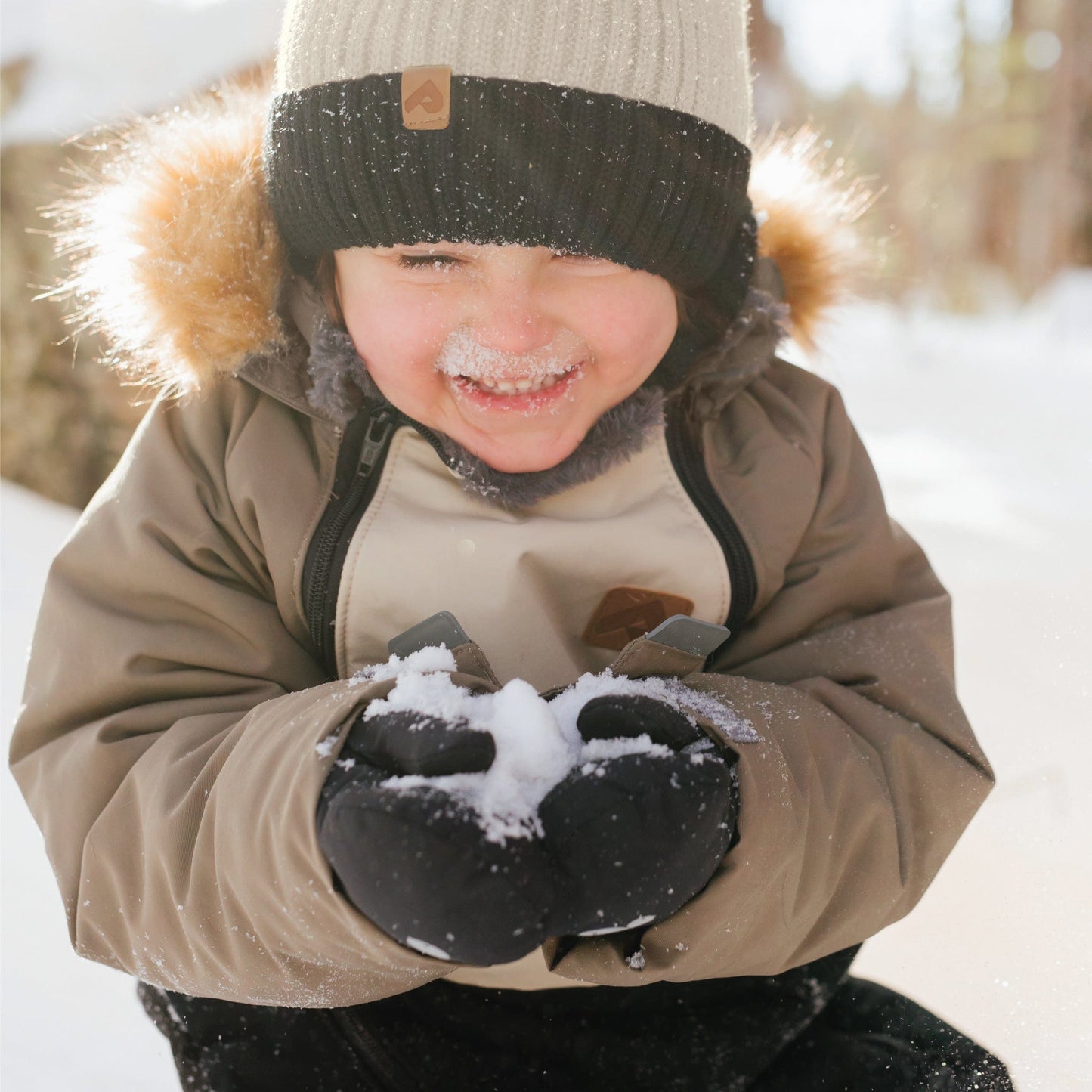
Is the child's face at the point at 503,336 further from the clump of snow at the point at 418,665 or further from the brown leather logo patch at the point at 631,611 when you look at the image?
the clump of snow at the point at 418,665

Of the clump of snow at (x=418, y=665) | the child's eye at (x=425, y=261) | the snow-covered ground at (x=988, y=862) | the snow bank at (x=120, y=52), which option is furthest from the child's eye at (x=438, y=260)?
the snow bank at (x=120, y=52)

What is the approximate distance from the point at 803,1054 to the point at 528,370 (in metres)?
0.78

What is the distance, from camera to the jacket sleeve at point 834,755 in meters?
0.93

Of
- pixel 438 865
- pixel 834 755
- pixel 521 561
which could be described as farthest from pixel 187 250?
pixel 834 755

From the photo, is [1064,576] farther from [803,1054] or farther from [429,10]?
[429,10]

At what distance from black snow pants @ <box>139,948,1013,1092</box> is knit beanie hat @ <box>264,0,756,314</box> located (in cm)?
80

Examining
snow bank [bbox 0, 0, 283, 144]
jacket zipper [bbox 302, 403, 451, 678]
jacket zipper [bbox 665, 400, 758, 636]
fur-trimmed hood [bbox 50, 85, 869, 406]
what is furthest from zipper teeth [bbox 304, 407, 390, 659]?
snow bank [bbox 0, 0, 283, 144]

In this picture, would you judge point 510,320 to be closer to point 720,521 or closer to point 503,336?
point 503,336

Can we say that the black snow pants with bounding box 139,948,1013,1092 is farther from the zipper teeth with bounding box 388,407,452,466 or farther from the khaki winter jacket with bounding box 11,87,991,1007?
the zipper teeth with bounding box 388,407,452,466

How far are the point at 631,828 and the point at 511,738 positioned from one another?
112 millimetres

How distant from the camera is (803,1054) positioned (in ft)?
3.81

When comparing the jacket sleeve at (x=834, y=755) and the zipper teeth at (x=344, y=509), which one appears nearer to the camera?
the jacket sleeve at (x=834, y=755)

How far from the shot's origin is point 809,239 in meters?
1.43

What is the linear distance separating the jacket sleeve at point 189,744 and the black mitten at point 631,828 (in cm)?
14
